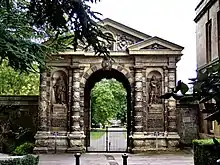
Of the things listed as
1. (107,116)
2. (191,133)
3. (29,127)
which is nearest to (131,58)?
(191,133)

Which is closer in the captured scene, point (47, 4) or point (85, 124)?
point (47, 4)

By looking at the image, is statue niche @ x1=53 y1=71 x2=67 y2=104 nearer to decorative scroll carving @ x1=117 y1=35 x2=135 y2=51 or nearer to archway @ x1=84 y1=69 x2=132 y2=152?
archway @ x1=84 y1=69 x2=132 y2=152

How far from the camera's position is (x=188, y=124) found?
22953mm

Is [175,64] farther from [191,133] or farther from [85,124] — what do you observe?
[85,124]

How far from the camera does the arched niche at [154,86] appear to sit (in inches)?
872

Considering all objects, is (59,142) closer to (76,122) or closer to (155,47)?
(76,122)

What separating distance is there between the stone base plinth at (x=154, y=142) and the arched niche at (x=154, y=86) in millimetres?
1904

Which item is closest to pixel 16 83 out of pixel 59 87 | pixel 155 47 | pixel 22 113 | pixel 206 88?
pixel 22 113

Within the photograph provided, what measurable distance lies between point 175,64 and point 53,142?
7750mm

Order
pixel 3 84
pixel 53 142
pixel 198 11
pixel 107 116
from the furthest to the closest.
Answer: pixel 107 116 < pixel 3 84 < pixel 198 11 < pixel 53 142

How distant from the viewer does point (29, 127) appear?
906 inches

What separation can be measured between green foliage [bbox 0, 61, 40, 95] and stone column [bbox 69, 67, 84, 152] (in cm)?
963

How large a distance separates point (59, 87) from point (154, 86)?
17.0 feet

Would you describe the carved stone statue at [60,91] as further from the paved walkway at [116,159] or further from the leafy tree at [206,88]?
the leafy tree at [206,88]
